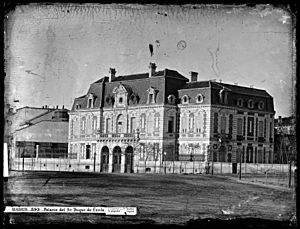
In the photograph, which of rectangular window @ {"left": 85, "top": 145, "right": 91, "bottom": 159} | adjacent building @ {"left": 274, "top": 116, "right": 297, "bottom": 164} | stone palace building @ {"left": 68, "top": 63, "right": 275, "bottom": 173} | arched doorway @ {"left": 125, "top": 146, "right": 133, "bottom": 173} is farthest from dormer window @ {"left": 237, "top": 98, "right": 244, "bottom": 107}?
rectangular window @ {"left": 85, "top": 145, "right": 91, "bottom": 159}

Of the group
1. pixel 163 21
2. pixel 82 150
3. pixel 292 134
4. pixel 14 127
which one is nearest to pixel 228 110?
pixel 292 134

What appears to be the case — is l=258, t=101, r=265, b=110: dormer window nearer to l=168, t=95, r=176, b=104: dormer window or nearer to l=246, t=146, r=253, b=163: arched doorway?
l=246, t=146, r=253, b=163: arched doorway

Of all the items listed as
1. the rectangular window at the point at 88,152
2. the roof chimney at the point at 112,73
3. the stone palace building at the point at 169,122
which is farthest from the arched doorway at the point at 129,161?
the roof chimney at the point at 112,73

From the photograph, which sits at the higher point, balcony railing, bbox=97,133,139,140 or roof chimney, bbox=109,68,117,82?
roof chimney, bbox=109,68,117,82

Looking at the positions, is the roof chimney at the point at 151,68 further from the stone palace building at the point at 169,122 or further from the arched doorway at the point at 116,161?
the arched doorway at the point at 116,161

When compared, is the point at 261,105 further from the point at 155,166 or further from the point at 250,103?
the point at 155,166

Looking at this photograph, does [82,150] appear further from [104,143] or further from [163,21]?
[163,21]
